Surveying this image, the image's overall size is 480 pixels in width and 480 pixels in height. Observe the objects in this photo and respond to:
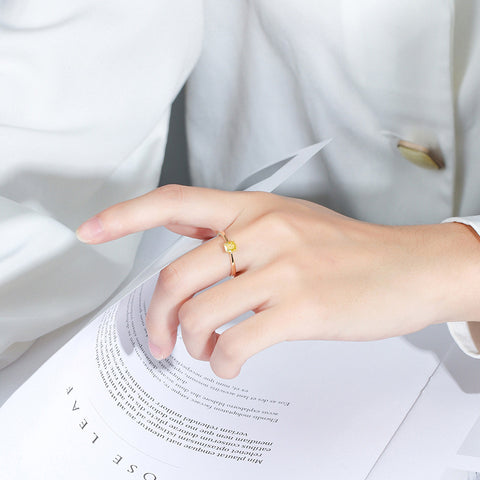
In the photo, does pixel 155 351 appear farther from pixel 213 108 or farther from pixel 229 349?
pixel 213 108

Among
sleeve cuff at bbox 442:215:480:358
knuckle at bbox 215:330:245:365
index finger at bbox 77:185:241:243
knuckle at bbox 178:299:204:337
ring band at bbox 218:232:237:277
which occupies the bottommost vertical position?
sleeve cuff at bbox 442:215:480:358

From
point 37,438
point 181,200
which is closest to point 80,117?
point 181,200

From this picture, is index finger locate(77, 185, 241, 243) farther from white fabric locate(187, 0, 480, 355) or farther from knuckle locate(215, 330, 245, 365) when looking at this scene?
white fabric locate(187, 0, 480, 355)

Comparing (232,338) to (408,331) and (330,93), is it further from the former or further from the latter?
(330,93)

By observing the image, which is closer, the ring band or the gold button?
the ring band

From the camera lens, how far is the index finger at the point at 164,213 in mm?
399

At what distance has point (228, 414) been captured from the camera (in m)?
0.41

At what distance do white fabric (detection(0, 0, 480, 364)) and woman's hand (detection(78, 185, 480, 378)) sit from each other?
0.12 metres

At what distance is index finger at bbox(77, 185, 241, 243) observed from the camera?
1.31ft

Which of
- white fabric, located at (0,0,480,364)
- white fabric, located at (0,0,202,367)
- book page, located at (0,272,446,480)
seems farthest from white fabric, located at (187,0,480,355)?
book page, located at (0,272,446,480)

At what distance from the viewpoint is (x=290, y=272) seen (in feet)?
1.32

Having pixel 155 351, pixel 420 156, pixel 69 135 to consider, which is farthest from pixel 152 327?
pixel 420 156

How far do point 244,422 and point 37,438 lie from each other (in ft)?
0.42

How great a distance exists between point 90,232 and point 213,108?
41 cm
